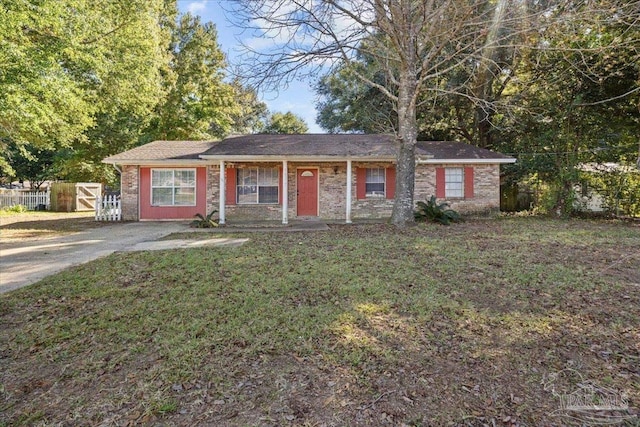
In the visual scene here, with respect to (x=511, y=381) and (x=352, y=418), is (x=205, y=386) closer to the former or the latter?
(x=352, y=418)

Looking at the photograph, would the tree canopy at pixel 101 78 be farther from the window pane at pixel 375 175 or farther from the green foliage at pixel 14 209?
the window pane at pixel 375 175

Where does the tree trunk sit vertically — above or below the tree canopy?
below

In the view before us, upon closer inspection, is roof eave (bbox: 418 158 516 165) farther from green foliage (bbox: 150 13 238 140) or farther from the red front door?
green foliage (bbox: 150 13 238 140)

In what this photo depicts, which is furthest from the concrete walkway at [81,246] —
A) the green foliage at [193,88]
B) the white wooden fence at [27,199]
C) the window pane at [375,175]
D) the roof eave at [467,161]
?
the white wooden fence at [27,199]

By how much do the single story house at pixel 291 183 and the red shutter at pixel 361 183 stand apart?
0.04 meters

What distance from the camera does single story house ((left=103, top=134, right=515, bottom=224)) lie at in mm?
13344

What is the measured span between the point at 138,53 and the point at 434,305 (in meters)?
13.5

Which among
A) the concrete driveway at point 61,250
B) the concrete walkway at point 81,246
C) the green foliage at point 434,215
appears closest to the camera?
the concrete driveway at point 61,250

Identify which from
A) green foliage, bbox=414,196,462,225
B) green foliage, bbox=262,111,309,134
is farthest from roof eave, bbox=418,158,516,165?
green foliage, bbox=262,111,309,134

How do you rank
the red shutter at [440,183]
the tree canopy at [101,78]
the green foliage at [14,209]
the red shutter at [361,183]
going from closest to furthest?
1. the tree canopy at [101,78]
2. the red shutter at [361,183]
3. the red shutter at [440,183]
4. the green foliage at [14,209]

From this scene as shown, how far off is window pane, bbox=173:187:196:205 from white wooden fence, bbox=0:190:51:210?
464 inches

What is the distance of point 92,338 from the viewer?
11.1 ft

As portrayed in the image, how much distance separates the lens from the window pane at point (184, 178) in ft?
44.7

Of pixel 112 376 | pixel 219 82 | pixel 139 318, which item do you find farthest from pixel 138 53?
pixel 112 376
